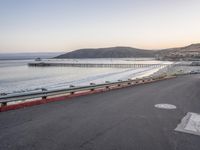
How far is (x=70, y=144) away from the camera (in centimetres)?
423

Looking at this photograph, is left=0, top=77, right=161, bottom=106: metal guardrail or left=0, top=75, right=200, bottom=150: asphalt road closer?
left=0, top=75, right=200, bottom=150: asphalt road

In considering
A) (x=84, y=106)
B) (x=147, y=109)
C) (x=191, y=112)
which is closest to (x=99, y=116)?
(x=84, y=106)

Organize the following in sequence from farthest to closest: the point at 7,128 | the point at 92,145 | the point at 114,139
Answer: the point at 7,128 → the point at 114,139 → the point at 92,145

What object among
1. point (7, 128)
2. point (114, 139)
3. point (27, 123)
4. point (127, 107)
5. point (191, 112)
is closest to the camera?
point (114, 139)

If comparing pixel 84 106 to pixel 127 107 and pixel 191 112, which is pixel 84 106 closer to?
pixel 127 107

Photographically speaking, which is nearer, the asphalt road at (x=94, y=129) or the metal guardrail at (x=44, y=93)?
the asphalt road at (x=94, y=129)

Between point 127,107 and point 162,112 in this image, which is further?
point 127,107

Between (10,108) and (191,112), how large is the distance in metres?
6.48

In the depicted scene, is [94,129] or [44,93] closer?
[94,129]

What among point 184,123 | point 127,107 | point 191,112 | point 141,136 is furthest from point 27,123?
point 191,112

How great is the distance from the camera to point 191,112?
718 cm

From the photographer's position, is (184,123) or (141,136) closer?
(141,136)

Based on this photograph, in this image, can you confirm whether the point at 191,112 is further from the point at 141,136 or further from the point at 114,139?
the point at 114,139

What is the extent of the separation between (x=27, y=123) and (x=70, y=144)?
1963 mm
